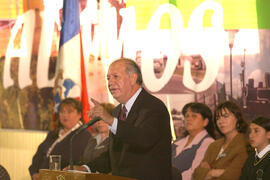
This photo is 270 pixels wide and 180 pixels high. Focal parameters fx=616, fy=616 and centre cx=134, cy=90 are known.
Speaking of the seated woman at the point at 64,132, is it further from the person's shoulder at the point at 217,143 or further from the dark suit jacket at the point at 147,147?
the dark suit jacket at the point at 147,147

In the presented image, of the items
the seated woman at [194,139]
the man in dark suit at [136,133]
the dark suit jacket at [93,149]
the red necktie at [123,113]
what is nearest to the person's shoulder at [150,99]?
the man in dark suit at [136,133]

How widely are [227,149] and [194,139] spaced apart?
20.3 inches

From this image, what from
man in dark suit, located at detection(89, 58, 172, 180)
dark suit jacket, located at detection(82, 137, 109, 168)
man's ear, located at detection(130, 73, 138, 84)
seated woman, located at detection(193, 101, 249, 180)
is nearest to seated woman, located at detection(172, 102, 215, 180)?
seated woman, located at detection(193, 101, 249, 180)

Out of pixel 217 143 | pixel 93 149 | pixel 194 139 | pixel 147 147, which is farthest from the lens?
pixel 93 149

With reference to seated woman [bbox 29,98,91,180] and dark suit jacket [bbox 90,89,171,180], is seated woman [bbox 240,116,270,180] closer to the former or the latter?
dark suit jacket [bbox 90,89,171,180]

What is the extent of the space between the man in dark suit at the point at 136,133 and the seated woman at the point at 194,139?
1614 mm

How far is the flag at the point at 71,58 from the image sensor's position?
6.25 meters

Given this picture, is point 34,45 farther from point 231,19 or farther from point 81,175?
point 81,175

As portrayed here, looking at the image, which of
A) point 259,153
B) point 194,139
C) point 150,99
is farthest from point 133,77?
point 194,139

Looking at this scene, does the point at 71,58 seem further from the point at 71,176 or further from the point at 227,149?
the point at 71,176

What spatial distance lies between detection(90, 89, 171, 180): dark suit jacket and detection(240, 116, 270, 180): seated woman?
1089 mm

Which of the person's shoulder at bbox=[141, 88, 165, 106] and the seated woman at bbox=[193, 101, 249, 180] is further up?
the person's shoulder at bbox=[141, 88, 165, 106]

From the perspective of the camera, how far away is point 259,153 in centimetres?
442

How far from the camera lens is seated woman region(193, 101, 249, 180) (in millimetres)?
4691
